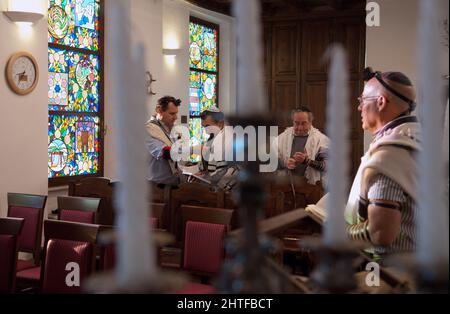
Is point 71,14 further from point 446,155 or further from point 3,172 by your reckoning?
point 446,155

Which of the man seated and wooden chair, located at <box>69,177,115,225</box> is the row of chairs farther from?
the man seated

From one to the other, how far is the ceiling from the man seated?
4.57m

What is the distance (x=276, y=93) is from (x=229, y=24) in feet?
5.50

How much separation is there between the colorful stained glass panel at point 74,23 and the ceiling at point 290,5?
10.5ft

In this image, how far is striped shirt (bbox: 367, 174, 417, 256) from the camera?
1.92m

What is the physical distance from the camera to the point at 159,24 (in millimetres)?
8922

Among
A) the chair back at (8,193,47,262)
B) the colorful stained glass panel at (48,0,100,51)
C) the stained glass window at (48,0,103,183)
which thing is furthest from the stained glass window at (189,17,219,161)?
the chair back at (8,193,47,262)

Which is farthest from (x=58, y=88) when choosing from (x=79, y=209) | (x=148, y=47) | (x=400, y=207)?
(x=400, y=207)

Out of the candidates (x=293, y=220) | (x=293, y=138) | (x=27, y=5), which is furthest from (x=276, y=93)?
(x=293, y=220)

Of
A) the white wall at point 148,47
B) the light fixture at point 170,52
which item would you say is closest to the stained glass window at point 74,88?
the white wall at point 148,47

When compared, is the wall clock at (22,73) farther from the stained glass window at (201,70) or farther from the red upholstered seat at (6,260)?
the stained glass window at (201,70)

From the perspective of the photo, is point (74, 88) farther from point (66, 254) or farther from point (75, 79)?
point (66, 254)

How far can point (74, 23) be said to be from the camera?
7.36 m

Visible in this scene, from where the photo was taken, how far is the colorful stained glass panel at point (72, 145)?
6996mm
